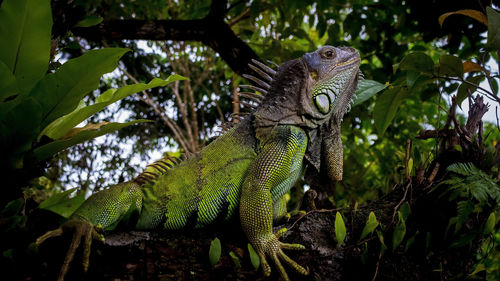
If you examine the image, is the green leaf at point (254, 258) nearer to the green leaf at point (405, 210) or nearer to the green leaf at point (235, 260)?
the green leaf at point (235, 260)

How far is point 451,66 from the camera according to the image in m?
2.22

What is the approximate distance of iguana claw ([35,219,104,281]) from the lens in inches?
63.6

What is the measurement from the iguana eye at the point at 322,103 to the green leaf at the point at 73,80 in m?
1.27

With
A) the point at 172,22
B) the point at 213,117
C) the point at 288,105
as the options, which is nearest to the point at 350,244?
the point at 288,105

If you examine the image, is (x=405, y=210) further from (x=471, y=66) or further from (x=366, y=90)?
(x=471, y=66)

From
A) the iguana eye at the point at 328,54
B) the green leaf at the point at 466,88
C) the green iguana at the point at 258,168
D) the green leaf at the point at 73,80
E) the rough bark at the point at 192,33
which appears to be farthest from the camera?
the rough bark at the point at 192,33

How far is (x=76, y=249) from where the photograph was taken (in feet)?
5.54

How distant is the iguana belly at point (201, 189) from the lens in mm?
2201

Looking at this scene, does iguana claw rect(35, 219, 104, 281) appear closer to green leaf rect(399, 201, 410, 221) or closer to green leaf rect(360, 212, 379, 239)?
green leaf rect(360, 212, 379, 239)

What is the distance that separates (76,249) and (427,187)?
5.77 ft

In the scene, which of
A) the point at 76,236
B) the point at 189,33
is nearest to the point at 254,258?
the point at 76,236

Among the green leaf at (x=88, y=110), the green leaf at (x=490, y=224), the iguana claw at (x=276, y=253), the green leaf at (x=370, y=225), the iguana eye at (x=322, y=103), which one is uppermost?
the green leaf at (x=88, y=110)

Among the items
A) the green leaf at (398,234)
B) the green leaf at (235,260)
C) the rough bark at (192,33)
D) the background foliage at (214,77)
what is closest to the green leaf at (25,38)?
the background foliage at (214,77)

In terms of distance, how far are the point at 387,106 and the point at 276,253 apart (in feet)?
4.08
